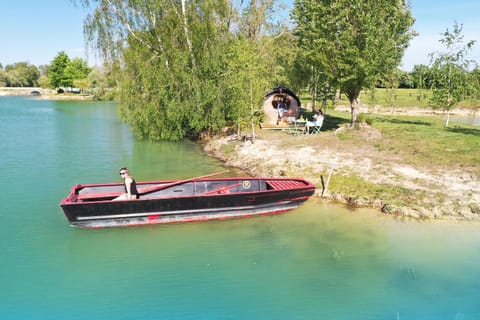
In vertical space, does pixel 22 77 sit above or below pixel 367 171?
above

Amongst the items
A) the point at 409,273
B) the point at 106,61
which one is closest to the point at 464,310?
the point at 409,273

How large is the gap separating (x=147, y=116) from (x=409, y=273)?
1964 cm

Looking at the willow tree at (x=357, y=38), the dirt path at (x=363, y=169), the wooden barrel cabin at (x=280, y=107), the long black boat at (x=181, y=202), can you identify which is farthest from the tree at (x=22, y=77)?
the long black boat at (x=181, y=202)

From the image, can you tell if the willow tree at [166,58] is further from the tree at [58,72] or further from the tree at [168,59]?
the tree at [58,72]

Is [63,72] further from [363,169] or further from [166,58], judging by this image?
→ [363,169]

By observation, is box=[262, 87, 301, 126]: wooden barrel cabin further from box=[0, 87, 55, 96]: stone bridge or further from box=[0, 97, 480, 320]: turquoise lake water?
box=[0, 87, 55, 96]: stone bridge

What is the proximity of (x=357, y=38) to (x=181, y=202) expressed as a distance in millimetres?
15716

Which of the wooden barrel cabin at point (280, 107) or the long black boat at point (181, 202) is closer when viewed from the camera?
the long black boat at point (181, 202)

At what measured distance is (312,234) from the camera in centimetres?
1123

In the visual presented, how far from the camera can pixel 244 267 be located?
9.38 metres

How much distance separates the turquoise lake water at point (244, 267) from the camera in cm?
784

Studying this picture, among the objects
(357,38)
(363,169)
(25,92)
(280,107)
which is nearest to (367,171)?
(363,169)

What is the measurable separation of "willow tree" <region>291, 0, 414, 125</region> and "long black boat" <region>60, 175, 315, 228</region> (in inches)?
427

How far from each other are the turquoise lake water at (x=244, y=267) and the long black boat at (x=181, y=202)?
0.35m
